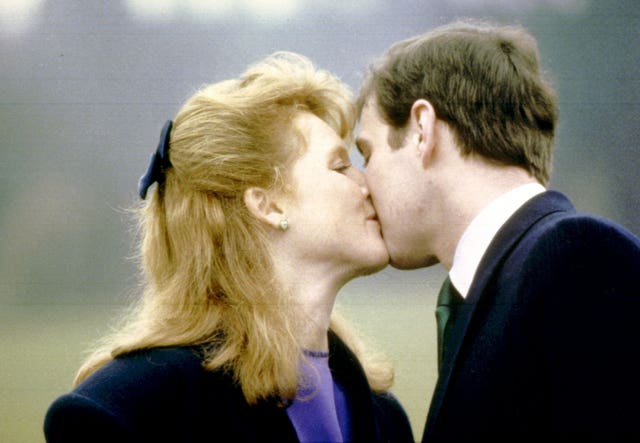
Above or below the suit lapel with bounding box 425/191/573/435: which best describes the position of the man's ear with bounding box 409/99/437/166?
above

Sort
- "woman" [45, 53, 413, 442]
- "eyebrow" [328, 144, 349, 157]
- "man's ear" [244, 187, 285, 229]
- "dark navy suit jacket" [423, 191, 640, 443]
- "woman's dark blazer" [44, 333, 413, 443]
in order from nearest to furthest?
"dark navy suit jacket" [423, 191, 640, 443]
"woman's dark blazer" [44, 333, 413, 443]
"woman" [45, 53, 413, 442]
"man's ear" [244, 187, 285, 229]
"eyebrow" [328, 144, 349, 157]

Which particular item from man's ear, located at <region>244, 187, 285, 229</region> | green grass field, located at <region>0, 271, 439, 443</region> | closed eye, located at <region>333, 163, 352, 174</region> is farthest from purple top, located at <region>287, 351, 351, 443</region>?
closed eye, located at <region>333, 163, 352, 174</region>

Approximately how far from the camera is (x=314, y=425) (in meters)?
1.54

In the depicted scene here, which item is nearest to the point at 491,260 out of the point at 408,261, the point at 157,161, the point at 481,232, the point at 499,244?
the point at 499,244

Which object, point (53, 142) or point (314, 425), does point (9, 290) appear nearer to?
point (53, 142)

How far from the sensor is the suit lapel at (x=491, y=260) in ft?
4.39

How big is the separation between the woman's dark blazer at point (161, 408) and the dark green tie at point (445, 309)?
373 millimetres

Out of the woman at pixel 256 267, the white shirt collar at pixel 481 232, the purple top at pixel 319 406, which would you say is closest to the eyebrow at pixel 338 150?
the woman at pixel 256 267

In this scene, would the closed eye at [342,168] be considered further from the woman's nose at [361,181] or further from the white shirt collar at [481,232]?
the white shirt collar at [481,232]

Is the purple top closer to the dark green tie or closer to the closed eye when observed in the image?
the dark green tie

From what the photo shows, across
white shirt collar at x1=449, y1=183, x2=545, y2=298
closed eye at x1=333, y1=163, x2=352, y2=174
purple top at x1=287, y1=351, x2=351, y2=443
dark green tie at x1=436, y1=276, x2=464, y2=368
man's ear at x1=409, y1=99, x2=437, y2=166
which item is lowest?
purple top at x1=287, y1=351, x2=351, y2=443

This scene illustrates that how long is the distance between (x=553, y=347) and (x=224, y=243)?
0.79m

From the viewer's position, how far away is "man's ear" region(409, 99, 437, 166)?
1.70m

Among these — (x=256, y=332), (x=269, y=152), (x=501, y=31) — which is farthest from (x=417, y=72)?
(x=256, y=332)
